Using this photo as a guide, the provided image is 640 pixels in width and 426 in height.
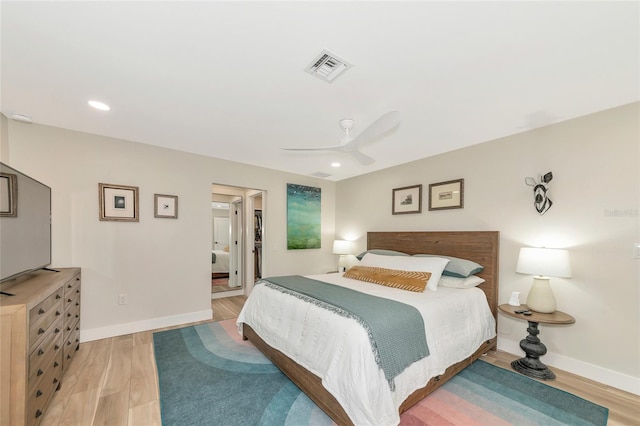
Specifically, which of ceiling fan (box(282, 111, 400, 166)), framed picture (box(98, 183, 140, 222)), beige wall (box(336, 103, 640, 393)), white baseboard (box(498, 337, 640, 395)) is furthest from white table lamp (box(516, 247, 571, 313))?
framed picture (box(98, 183, 140, 222))

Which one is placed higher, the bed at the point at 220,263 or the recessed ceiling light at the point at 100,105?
the recessed ceiling light at the point at 100,105

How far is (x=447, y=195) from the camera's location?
361cm

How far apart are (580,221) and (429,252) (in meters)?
1.59

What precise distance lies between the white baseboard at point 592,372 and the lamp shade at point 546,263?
0.90 m

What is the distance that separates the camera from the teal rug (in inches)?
74.0

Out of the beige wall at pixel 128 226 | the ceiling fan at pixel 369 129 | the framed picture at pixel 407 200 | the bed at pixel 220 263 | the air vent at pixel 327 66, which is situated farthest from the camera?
the bed at pixel 220 263

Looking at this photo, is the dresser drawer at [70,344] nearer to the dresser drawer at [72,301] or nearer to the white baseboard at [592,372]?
the dresser drawer at [72,301]

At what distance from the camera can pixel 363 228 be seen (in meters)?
4.95

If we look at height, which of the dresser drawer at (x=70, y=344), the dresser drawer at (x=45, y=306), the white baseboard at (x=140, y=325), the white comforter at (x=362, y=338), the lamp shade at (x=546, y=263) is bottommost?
the white baseboard at (x=140, y=325)

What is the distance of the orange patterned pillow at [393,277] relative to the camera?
2742mm

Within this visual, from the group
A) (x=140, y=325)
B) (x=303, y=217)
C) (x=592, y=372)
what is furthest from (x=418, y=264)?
(x=140, y=325)

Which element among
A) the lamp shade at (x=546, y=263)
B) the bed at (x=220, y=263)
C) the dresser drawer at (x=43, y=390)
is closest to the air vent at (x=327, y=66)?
the lamp shade at (x=546, y=263)

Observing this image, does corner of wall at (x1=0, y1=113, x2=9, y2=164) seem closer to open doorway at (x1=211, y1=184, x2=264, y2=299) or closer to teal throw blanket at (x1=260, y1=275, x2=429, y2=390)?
open doorway at (x1=211, y1=184, x2=264, y2=299)

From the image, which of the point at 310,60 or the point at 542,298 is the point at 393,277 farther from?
the point at 310,60
